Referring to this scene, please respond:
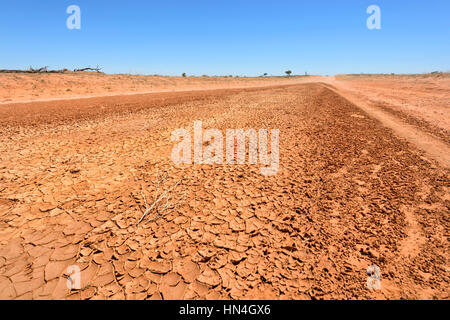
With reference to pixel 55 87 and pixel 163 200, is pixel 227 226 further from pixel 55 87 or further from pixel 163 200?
pixel 55 87

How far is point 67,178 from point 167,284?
3120 millimetres

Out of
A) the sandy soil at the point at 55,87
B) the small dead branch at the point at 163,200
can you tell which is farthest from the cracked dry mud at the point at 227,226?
the sandy soil at the point at 55,87

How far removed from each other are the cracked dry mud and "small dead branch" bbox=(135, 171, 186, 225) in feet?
0.34

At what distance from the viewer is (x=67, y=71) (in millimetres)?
26547

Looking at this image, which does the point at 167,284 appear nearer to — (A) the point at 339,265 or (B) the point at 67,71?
(A) the point at 339,265

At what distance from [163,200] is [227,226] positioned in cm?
119

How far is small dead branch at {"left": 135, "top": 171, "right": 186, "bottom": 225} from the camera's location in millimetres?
3066

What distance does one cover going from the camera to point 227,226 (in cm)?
283

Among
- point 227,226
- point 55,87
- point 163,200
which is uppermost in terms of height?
point 55,87

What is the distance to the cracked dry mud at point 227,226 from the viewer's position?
204cm

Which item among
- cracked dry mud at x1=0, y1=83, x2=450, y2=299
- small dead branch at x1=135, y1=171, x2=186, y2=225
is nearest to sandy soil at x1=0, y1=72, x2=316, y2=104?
cracked dry mud at x1=0, y1=83, x2=450, y2=299

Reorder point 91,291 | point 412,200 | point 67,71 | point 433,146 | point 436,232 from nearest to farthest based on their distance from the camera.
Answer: point 91,291 < point 436,232 < point 412,200 < point 433,146 < point 67,71

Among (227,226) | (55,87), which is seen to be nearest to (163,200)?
(227,226)
